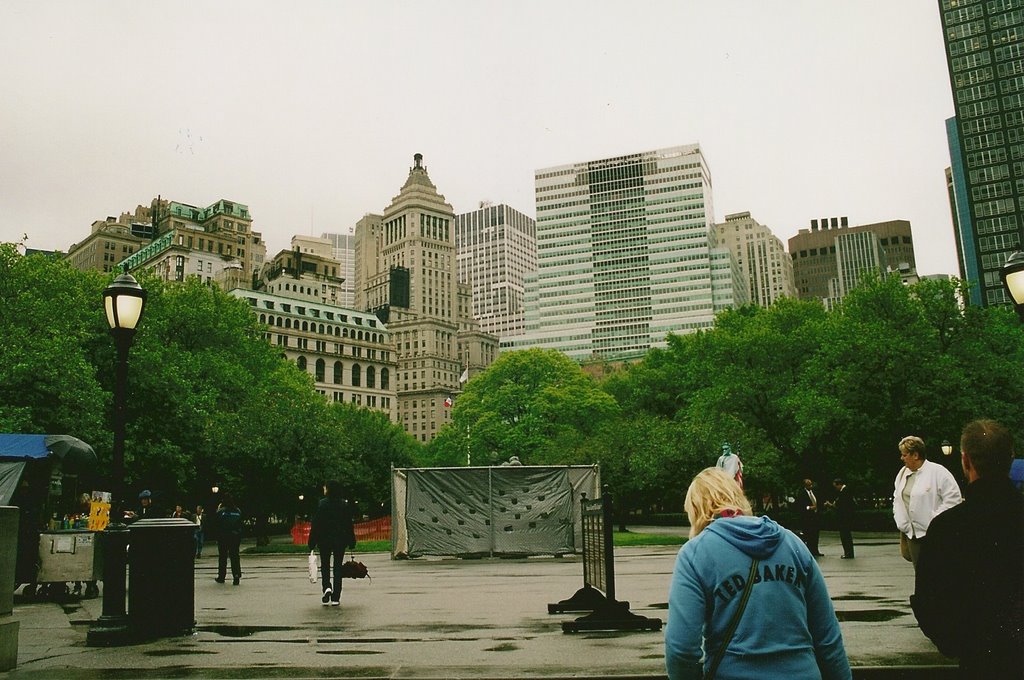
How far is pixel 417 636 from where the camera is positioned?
10000mm

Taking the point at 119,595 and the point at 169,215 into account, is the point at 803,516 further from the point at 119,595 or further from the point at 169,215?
the point at 169,215

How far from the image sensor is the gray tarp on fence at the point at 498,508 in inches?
1043

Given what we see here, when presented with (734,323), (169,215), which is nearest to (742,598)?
(734,323)

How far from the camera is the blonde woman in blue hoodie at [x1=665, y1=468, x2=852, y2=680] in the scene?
11.4 feet

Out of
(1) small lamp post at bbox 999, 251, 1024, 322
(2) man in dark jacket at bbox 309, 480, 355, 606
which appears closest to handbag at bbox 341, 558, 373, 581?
(2) man in dark jacket at bbox 309, 480, 355, 606

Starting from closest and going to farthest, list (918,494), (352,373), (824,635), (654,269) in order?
(824,635)
(918,494)
(352,373)
(654,269)

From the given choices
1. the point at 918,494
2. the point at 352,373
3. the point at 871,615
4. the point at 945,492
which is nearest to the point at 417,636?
the point at 871,615

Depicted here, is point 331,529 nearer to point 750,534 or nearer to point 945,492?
point 945,492

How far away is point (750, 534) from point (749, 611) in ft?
1.05

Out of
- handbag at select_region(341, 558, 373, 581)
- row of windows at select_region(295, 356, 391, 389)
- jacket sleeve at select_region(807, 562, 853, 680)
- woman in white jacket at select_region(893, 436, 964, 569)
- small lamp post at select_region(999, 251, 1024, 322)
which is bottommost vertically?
handbag at select_region(341, 558, 373, 581)

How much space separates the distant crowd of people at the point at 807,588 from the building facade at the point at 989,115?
432 ft

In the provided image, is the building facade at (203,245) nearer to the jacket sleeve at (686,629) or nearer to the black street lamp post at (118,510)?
the black street lamp post at (118,510)

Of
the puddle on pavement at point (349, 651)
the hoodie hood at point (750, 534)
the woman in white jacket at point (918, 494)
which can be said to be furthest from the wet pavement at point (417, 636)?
the hoodie hood at point (750, 534)

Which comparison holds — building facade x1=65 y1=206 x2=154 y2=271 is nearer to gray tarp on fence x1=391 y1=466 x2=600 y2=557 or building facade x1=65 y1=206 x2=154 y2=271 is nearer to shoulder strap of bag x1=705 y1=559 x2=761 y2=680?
gray tarp on fence x1=391 y1=466 x2=600 y2=557
